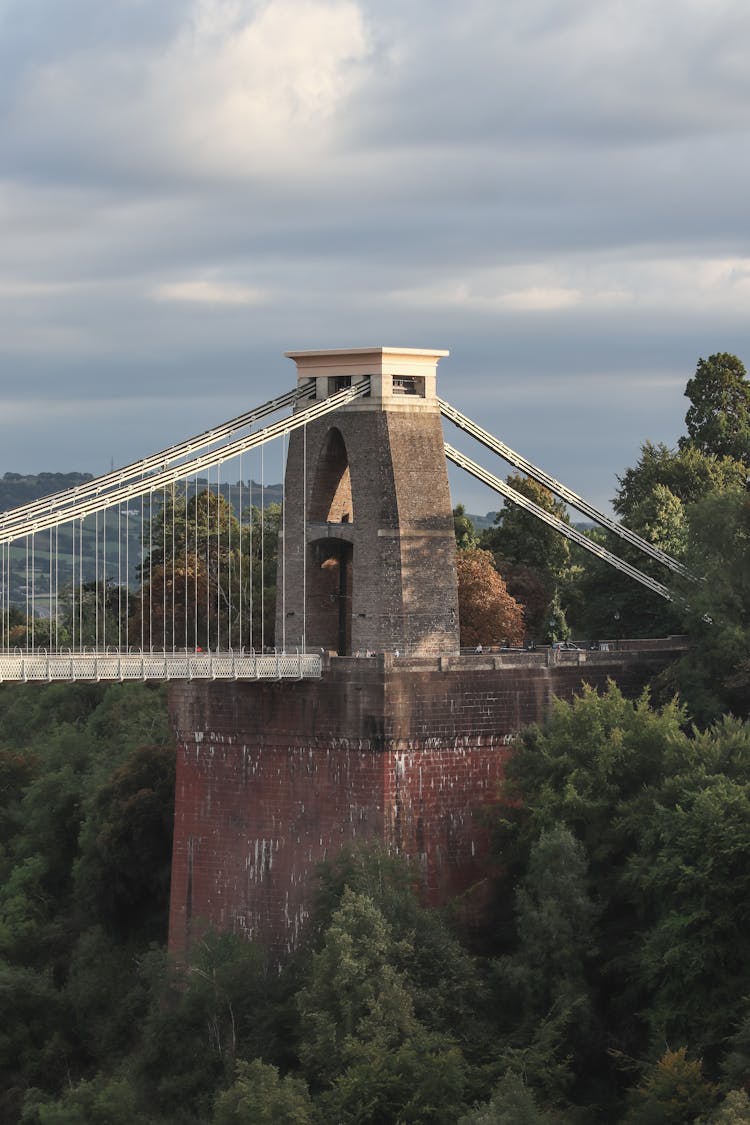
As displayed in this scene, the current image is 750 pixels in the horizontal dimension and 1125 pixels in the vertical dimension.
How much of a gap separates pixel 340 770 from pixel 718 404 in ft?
96.8

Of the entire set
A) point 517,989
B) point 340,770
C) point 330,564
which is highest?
point 330,564

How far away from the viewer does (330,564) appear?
56812 mm

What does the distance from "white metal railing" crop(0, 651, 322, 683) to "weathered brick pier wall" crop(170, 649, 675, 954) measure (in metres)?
1.10

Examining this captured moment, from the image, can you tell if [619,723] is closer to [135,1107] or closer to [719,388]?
[135,1107]

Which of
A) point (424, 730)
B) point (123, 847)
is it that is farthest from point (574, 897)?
point (123, 847)

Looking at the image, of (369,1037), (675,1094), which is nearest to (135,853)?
(369,1037)

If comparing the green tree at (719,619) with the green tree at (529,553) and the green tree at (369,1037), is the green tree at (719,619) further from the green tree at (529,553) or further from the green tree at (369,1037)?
the green tree at (529,553)

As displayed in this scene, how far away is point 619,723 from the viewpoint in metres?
52.4

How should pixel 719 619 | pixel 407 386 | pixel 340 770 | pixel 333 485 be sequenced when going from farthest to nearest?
pixel 333 485
pixel 407 386
pixel 719 619
pixel 340 770

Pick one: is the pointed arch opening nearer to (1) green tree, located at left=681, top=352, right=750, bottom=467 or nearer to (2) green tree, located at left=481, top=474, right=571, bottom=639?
(2) green tree, located at left=481, top=474, right=571, bottom=639

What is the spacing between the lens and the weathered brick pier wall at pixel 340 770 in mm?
53219

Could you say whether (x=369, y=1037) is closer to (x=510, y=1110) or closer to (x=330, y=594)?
(x=510, y=1110)

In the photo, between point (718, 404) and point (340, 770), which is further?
point (718, 404)

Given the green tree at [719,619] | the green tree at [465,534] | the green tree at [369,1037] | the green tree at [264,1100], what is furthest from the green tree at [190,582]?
the green tree at [264,1100]
